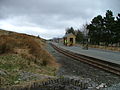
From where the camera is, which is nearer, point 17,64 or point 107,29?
point 17,64

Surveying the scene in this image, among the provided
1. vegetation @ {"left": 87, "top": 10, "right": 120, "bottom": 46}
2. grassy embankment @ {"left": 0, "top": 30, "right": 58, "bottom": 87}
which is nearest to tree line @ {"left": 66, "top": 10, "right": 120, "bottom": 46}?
vegetation @ {"left": 87, "top": 10, "right": 120, "bottom": 46}

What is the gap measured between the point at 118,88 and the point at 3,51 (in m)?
10.3

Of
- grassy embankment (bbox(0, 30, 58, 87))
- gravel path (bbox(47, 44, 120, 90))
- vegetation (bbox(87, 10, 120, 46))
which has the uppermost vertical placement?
vegetation (bbox(87, 10, 120, 46))

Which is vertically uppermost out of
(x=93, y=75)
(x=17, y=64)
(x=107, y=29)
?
(x=107, y=29)

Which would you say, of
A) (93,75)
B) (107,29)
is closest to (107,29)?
(107,29)

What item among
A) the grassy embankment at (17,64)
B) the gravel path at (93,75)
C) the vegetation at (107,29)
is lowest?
the gravel path at (93,75)

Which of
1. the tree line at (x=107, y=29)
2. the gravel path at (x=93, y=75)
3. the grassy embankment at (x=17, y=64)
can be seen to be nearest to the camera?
the grassy embankment at (x=17, y=64)

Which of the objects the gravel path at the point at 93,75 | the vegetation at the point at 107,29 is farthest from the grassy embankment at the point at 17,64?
the vegetation at the point at 107,29

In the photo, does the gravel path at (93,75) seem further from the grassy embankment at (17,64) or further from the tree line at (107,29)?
the tree line at (107,29)

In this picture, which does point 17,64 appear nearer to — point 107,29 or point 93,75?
point 93,75

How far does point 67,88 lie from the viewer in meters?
9.27

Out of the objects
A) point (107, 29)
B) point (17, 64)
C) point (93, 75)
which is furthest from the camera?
point (107, 29)

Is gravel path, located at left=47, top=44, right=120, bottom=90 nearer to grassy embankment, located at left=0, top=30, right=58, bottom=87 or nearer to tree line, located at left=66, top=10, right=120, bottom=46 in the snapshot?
grassy embankment, located at left=0, top=30, right=58, bottom=87

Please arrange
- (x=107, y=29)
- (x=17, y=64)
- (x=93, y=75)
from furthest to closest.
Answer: (x=107, y=29) → (x=17, y=64) → (x=93, y=75)
